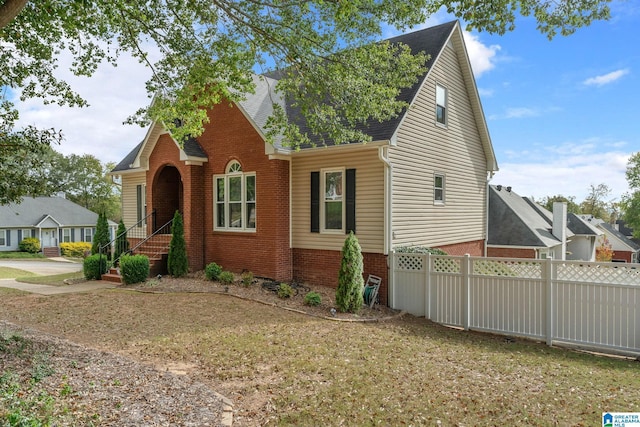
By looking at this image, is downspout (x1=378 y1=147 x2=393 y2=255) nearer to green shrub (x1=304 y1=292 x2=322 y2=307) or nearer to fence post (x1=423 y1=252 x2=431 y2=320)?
fence post (x1=423 y1=252 x2=431 y2=320)

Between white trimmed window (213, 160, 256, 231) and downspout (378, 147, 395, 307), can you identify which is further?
white trimmed window (213, 160, 256, 231)

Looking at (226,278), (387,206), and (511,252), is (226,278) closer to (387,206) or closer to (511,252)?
(387,206)

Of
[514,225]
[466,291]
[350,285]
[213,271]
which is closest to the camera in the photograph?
[466,291]

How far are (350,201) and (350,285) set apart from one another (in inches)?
113

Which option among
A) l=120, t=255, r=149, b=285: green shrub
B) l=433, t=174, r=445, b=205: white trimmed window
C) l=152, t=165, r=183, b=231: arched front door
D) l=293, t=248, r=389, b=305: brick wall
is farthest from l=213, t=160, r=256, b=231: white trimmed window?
l=433, t=174, r=445, b=205: white trimmed window

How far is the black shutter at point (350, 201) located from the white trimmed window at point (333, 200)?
0.22 meters

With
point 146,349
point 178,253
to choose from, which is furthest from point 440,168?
point 146,349

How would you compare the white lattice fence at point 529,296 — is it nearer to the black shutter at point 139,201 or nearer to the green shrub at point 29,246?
the black shutter at point 139,201

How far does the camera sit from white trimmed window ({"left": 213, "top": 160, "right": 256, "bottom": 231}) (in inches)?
544

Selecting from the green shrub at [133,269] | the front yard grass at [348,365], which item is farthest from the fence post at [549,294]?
the green shrub at [133,269]

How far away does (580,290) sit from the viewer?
844 cm

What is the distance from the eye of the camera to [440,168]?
1469cm

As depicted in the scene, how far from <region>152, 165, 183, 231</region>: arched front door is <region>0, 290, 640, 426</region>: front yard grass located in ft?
20.5

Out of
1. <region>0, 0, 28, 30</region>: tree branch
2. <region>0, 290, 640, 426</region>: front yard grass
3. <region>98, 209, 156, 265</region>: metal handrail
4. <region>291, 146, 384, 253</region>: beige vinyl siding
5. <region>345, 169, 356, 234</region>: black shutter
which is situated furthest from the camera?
<region>98, 209, 156, 265</region>: metal handrail
